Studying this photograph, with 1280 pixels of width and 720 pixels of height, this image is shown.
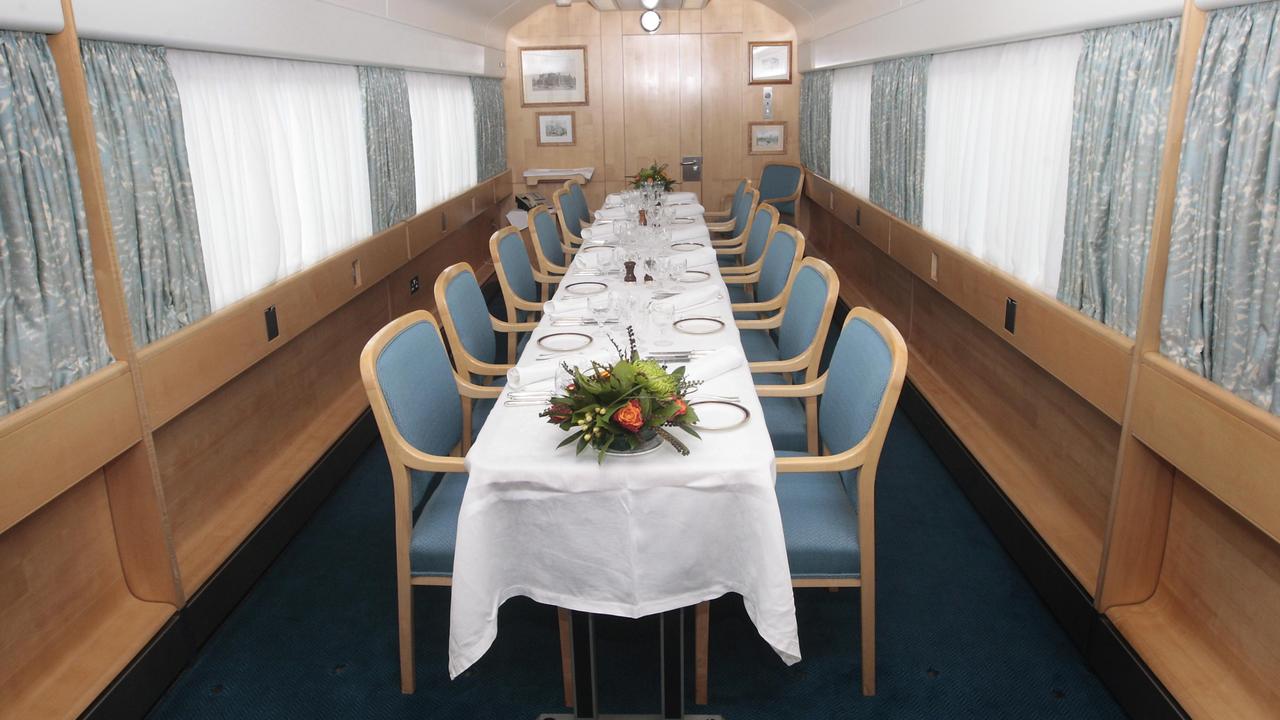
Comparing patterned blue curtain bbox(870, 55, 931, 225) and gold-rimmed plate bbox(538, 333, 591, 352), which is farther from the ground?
Result: patterned blue curtain bbox(870, 55, 931, 225)

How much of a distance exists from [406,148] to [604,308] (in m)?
3.41

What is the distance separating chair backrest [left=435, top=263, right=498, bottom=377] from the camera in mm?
3916

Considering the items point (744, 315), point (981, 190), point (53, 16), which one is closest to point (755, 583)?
point (53, 16)

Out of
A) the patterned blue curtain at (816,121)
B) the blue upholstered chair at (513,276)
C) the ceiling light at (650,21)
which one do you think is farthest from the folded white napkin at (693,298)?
the ceiling light at (650,21)

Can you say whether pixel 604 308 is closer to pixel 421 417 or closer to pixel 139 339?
pixel 421 417

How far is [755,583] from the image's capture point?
2.67 m

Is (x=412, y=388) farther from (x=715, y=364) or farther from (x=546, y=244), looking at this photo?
(x=546, y=244)

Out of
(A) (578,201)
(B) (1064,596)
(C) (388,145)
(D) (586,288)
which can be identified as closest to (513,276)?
(D) (586,288)

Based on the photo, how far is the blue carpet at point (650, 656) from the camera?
3.07 m

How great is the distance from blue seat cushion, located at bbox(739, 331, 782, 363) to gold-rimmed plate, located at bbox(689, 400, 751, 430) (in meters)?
1.77

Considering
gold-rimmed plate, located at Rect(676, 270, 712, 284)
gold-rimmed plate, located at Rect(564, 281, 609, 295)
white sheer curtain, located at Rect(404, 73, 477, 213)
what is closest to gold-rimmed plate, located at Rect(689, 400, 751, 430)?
gold-rimmed plate, located at Rect(564, 281, 609, 295)

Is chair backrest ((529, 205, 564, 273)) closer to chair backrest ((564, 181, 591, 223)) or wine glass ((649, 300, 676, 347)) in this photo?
chair backrest ((564, 181, 591, 223))

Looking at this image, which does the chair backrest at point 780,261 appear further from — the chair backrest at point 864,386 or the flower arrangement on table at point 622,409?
the flower arrangement on table at point 622,409

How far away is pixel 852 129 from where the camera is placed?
825 cm
